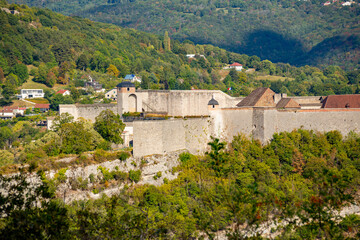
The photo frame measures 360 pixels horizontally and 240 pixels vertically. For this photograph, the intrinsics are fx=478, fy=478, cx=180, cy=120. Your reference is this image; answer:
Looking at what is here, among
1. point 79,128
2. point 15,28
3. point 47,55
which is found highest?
point 15,28

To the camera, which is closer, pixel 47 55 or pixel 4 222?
pixel 4 222

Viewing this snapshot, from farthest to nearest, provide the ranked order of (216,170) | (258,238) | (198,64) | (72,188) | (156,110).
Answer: (198,64), (156,110), (216,170), (72,188), (258,238)

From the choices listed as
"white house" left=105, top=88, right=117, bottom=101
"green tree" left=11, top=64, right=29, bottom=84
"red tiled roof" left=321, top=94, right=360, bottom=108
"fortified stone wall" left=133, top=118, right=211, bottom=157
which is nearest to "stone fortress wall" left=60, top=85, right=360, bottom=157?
"fortified stone wall" left=133, top=118, right=211, bottom=157

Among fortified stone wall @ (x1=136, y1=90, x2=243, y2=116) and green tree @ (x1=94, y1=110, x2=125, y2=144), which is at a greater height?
fortified stone wall @ (x1=136, y1=90, x2=243, y2=116)

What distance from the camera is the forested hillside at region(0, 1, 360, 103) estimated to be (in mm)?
75312

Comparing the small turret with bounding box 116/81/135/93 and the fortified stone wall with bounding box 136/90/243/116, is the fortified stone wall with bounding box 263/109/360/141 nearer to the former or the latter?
the fortified stone wall with bounding box 136/90/243/116

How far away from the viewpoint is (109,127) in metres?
35.2

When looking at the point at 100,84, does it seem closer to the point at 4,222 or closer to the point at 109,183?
the point at 109,183

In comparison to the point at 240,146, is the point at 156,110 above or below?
above

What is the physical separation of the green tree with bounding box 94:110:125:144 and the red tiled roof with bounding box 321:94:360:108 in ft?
52.2

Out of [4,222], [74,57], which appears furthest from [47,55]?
[4,222]

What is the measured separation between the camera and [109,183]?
28.2 m

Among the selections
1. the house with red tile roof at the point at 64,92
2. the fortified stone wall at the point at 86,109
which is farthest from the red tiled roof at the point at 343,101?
the house with red tile roof at the point at 64,92

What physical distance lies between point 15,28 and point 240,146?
64.8 meters
